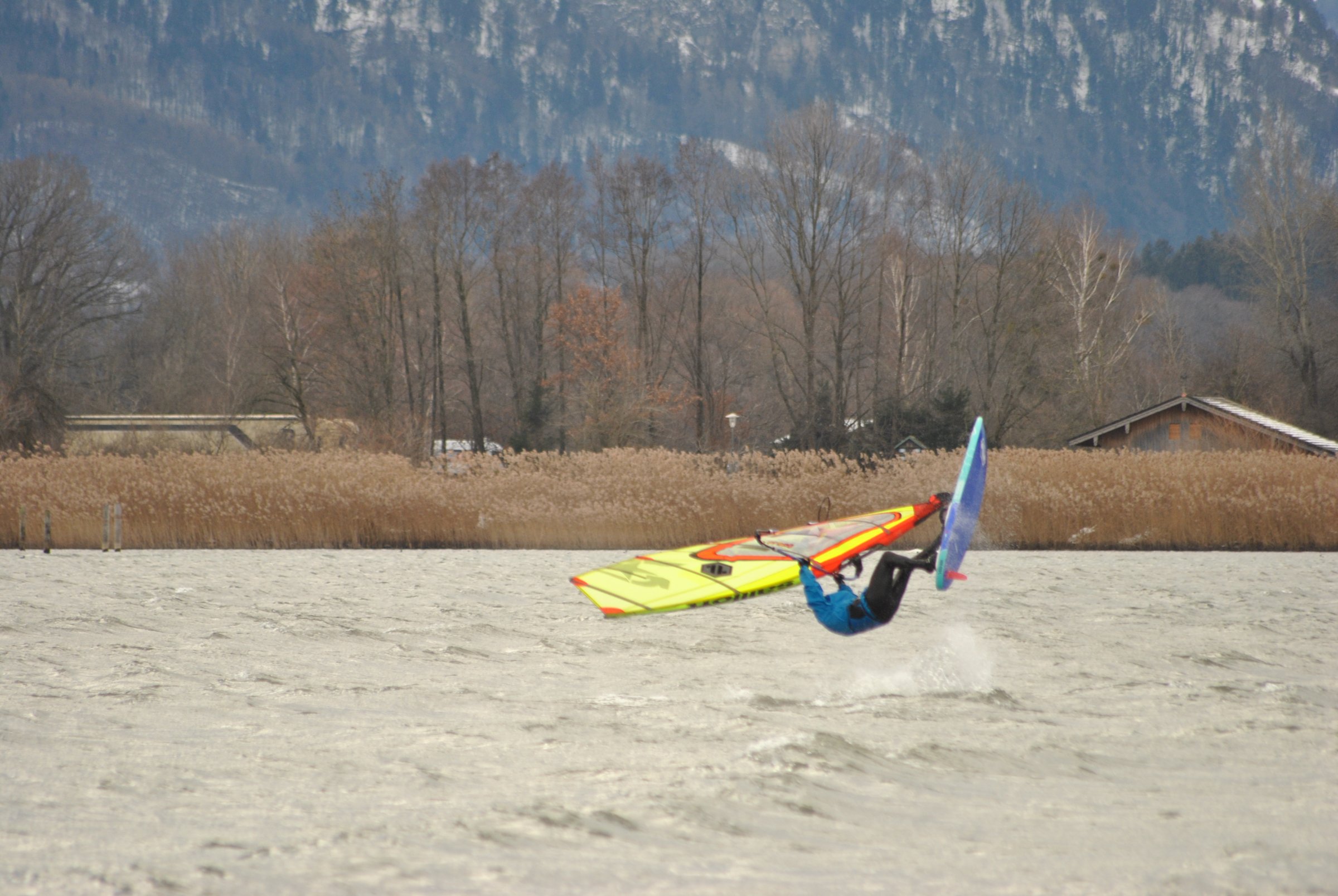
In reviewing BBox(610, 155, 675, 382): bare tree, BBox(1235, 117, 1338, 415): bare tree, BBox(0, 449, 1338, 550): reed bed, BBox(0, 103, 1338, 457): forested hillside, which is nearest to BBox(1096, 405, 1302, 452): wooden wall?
BBox(0, 103, 1338, 457): forested hillside

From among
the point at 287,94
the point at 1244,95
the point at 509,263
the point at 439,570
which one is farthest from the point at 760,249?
the point at 287,94

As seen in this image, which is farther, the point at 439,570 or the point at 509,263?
the point at 509,263

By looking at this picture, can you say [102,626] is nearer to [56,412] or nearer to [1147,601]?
[1147,601]

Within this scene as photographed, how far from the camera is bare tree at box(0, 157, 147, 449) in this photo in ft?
103

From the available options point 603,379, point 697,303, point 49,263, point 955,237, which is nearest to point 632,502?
point 603,379

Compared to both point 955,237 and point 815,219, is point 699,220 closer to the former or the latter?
point 815,219

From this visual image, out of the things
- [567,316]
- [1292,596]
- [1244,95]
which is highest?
[1244,95]

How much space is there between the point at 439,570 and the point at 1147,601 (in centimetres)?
731

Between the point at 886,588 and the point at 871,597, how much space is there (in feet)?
0.34

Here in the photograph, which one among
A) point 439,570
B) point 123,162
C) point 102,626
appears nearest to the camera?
point 102,626

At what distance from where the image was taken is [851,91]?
14525cm

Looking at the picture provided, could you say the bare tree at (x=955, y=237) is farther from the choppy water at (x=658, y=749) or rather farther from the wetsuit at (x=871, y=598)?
the wetsuit at (x=871, y=598)

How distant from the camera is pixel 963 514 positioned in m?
6.33

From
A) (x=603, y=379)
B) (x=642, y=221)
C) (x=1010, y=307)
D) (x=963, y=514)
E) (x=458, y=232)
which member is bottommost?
(x=963, y=514)
